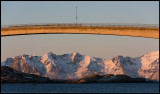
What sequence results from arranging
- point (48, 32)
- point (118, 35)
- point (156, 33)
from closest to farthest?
point (156, 33), point (118, 35), point (48, 32)

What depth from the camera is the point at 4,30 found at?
9194 cm

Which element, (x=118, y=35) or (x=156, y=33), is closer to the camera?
(x=156, y=33)

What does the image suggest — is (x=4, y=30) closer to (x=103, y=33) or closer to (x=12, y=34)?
(x=12, y=34)

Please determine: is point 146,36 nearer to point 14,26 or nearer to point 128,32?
point 128,32

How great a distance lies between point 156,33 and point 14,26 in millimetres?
33963

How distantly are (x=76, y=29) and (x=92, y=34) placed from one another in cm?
378

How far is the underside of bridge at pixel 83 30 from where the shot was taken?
3019 inches

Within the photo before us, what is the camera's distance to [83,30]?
3337 inches

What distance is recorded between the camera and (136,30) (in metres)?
78.2

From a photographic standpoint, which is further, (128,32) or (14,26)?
(14,26)

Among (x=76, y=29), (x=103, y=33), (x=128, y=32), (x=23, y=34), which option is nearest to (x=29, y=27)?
(x=23, y=34)

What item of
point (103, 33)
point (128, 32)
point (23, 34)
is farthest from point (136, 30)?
point (23, 34)

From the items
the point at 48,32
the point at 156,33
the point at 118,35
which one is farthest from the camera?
the point at 48,32

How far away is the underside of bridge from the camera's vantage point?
76681 mm
